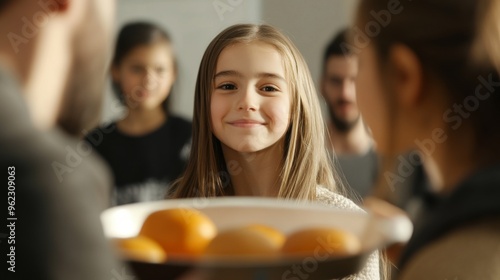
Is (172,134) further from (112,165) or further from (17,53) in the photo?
(17,53)

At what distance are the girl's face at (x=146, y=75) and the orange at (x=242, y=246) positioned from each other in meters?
0.75

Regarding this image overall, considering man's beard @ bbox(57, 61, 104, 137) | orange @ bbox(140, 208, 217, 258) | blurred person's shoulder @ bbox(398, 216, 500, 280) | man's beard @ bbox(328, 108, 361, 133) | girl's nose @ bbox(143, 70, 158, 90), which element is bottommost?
blurred person's shoulder @ bbox(398, 216, 500, 280)

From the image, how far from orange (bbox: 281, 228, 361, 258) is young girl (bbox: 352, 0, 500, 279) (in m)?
0.04

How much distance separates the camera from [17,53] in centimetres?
42

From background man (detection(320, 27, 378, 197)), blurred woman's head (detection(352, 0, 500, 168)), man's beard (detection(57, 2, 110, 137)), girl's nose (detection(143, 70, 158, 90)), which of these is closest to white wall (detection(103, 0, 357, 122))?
background man (detection(320, 27, 378, 197))

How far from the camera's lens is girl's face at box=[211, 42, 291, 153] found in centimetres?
76

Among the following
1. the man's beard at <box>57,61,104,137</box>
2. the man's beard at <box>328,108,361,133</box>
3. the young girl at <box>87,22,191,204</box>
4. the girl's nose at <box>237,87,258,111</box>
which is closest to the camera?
the man's beard at <box>57,61,104,137</box>

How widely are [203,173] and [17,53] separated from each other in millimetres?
482

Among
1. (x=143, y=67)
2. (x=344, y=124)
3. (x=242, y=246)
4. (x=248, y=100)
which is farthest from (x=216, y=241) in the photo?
(x=344, y=124)

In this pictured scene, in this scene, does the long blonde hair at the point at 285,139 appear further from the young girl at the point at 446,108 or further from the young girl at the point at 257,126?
the young girl at the point at 446,108

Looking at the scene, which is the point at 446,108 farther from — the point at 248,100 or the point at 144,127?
the point at 144,127

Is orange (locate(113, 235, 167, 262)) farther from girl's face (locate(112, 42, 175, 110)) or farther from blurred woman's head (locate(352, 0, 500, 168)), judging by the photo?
girl's face (locate(112, 42, 175, 110))

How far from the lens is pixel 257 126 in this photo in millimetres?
770

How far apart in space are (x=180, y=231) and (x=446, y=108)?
7.8 inches
